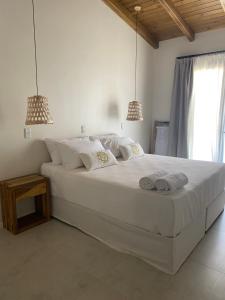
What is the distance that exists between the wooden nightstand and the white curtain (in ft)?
10.1

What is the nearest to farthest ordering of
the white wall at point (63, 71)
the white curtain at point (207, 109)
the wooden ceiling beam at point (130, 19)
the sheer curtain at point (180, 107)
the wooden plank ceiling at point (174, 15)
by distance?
the white wall at point (63, 71) → the wooden plank ceiling at point (174, 15) → the wooden ceiling beam at point (130, 19) → the white curtain at point (207, 109) → the sheer curtain at point (180, 107)

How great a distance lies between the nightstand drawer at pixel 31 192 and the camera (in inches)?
102

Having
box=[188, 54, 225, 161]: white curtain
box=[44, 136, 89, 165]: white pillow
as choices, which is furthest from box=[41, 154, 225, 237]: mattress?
box=[188, 54, 225, 161]: white curtain

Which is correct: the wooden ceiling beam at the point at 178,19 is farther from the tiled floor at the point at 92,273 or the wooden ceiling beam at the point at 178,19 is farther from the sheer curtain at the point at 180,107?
the tiled floor at the point at 92,273

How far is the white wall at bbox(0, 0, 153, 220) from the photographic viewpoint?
107 inches

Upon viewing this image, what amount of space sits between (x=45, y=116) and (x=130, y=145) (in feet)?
5.08

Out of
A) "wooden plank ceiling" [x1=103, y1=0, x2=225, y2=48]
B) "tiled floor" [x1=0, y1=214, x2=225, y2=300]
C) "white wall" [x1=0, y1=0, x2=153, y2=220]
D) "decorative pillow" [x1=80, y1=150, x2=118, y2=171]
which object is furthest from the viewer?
"wooden plank ceiling" [x1=103, y1=0, x2=225, y2=48]

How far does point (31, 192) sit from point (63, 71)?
1729mm

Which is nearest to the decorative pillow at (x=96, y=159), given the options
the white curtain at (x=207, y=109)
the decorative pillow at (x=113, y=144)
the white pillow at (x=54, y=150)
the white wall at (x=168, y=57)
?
the white pillow at (x=54, y=150)

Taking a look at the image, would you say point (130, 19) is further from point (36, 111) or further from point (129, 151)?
point (36, 111)

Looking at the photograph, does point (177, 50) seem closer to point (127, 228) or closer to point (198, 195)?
point (198, 195)

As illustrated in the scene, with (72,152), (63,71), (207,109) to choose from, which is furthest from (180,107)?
(72,152)

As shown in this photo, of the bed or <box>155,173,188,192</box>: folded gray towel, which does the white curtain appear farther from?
<box>155,173,188,192</box>: folded gray towel

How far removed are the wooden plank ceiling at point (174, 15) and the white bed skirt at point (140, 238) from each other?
3.25 meters
